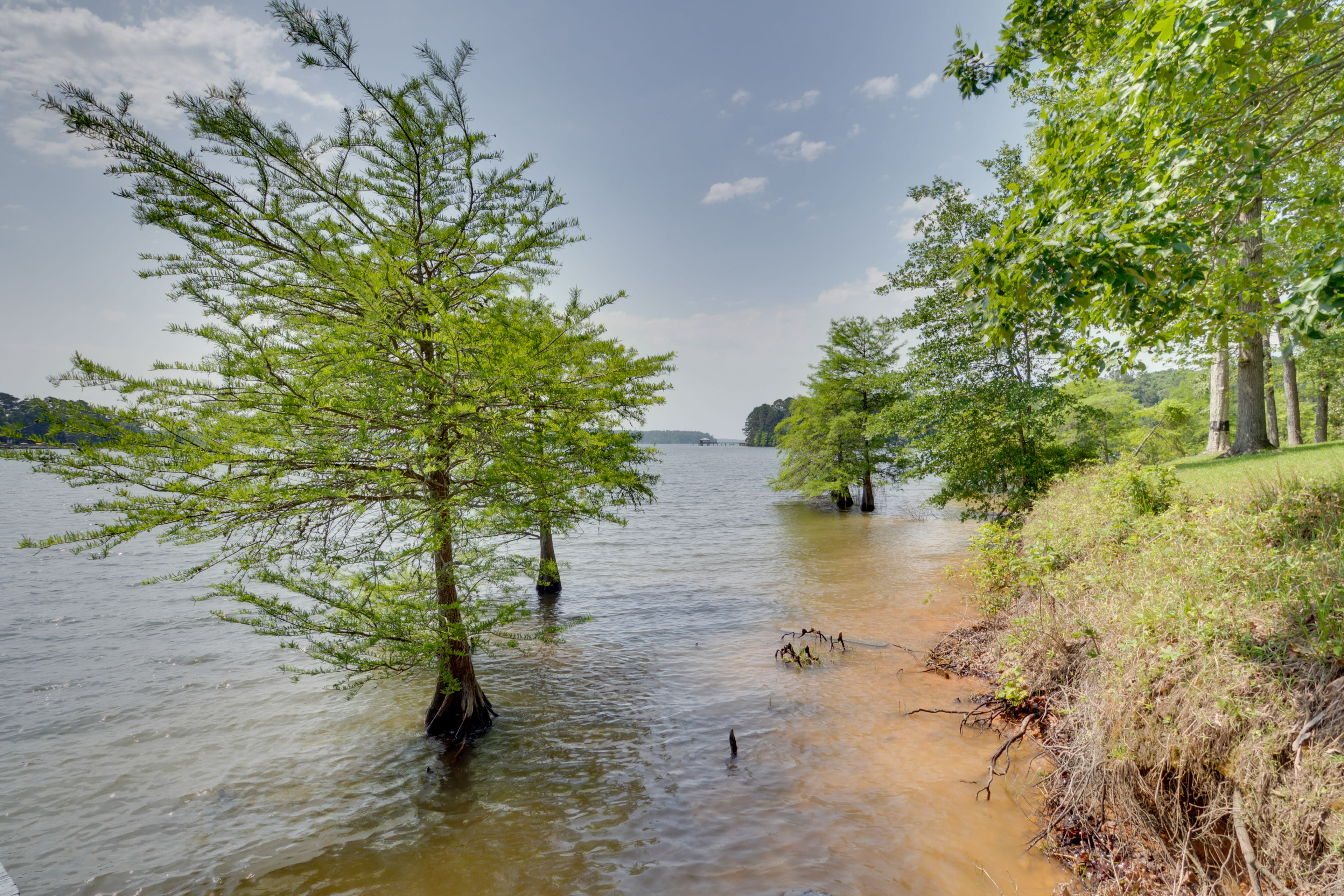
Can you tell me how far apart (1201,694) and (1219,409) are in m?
17.1

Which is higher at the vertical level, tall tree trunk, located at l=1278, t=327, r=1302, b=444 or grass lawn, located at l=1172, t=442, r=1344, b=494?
tall tree trunk, located at l=1278, t=327, r=1302, b=444

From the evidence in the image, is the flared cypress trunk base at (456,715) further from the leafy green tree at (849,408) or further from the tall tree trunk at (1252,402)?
the leafy green tree at (849,408)

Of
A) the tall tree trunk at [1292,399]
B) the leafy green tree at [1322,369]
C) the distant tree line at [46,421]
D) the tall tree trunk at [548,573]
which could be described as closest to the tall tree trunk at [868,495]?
the tall tree trunk at [1292,399]

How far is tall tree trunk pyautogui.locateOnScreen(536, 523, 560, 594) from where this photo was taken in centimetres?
1484

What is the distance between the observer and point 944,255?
16.8 meters

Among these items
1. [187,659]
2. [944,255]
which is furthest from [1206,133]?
[187,659]

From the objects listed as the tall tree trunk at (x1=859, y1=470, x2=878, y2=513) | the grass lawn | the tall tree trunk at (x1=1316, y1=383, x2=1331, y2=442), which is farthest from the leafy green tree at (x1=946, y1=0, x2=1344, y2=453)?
the tall tree trunk at (x1=1316, y1=383, x2=1331, y2=442)

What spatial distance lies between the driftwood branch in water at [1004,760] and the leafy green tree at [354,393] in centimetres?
578

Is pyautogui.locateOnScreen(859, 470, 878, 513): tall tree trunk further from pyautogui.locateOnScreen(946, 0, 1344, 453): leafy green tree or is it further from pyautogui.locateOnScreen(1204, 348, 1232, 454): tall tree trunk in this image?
pyautogui.locateOnScreen(946, 0, 1344, 453): leafy green tree

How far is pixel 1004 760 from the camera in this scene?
6430 mm

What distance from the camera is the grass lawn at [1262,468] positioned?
756 centimetres

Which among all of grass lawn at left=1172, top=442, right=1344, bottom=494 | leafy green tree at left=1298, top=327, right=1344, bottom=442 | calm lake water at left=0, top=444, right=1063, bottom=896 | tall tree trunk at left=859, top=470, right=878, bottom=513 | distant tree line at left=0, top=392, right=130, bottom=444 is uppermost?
leafy green tree at left=1298, top=327, right=1344, bottom=442

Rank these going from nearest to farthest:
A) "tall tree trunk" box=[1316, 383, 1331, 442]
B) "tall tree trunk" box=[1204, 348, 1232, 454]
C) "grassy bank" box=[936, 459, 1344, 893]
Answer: "grassy bank" box=[936, 459, 1344, 893] < "tall tree trunk" box=[1204, 348, 1232, 454] < "tall tree trunk" box=[1316, 383, 1331, 442]

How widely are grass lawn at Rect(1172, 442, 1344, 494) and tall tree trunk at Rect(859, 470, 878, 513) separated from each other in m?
15.4
